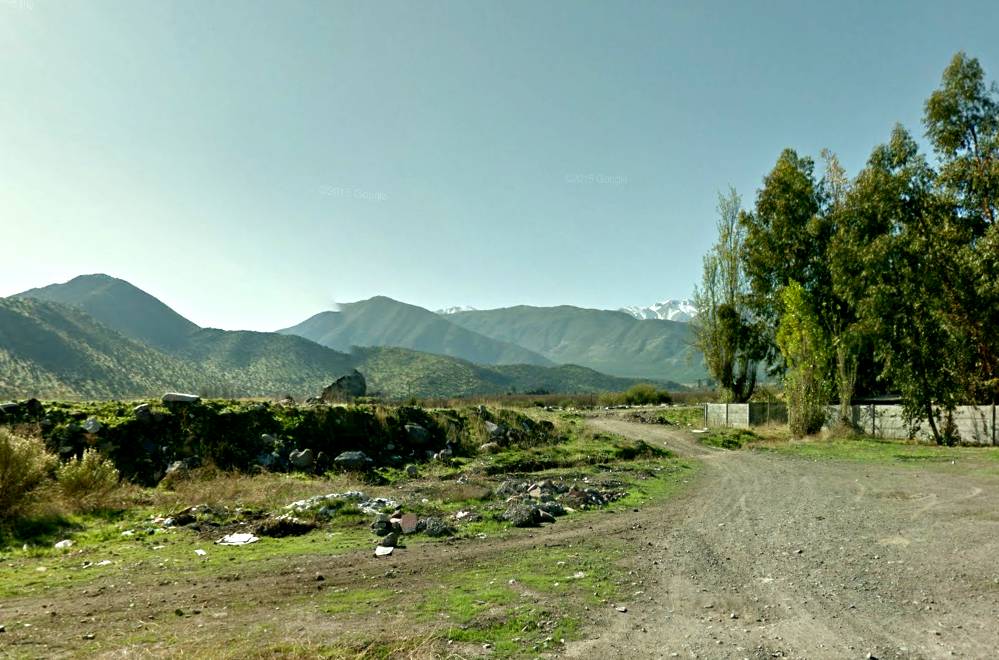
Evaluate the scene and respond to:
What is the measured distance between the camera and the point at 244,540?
9.36 m

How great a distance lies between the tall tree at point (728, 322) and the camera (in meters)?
38.1

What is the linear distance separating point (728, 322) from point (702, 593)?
33.9 m

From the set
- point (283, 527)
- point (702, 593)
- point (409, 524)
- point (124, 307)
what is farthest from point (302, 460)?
point (124, 307)

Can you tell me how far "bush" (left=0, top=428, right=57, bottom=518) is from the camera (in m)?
9.84

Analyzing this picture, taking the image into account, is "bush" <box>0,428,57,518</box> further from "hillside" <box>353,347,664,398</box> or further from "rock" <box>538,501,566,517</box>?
"hillside" <box>353,347,664,398</box>

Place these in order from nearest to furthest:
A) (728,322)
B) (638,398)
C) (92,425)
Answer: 1. (92,425)
2. (728,322)
3. (638,398)

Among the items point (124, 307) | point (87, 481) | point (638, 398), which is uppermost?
point (124, 307)

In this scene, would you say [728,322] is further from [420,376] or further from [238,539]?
[420,376]

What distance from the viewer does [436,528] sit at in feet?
31.5

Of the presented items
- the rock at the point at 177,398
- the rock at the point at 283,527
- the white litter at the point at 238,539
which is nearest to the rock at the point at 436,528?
the rock at the point at 283,527

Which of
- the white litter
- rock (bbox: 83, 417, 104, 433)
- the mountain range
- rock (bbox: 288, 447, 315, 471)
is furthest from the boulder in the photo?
the white litter

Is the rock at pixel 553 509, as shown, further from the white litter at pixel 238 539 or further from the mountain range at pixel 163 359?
the mountain range at pixel 163 359

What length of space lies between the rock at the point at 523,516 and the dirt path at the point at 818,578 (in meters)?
1.91

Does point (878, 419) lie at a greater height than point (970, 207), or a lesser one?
lesser
